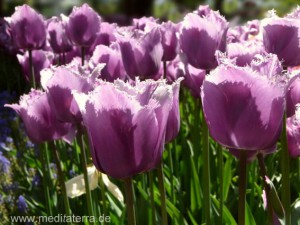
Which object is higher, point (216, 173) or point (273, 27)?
point (273, 27)

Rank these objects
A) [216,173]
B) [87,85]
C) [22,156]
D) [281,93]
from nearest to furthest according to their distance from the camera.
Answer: [281,93], [87,85], [216,173], [22,156]

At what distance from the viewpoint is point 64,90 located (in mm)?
1785

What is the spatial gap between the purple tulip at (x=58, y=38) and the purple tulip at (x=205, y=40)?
1258 mm

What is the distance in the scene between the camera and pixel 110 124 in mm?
1211

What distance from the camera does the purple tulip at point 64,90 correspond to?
1.76 metres

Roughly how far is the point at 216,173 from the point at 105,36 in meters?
1.00

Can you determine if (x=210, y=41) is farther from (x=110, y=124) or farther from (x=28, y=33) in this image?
(x=28, y=33)

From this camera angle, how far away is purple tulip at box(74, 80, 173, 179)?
119cm

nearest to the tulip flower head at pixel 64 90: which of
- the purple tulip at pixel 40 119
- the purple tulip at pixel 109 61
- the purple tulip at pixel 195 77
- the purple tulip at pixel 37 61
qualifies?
the purple tulip at pixel 40 119

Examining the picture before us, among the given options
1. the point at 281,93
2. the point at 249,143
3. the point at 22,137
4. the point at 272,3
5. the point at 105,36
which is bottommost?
the point at 272,3

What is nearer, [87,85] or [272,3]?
[87,85]

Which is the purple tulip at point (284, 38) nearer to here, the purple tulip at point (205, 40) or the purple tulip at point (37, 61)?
the purple tulip at point (205, 40)

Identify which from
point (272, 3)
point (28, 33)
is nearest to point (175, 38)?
point (28, 33)

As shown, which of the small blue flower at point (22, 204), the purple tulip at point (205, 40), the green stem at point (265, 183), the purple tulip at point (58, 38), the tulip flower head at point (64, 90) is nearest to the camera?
the green stem at point (265, 183)
